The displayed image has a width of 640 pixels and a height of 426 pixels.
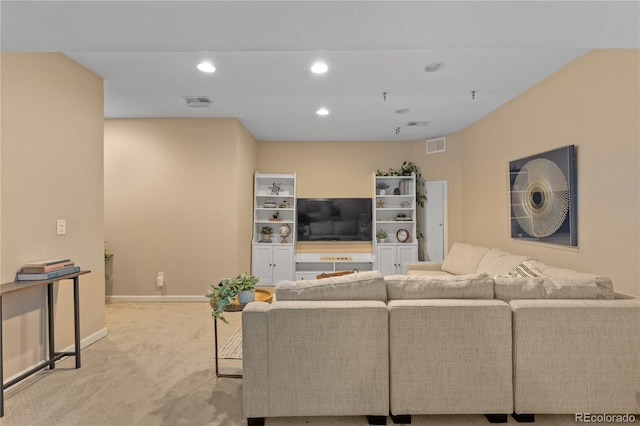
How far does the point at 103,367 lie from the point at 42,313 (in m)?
0.69

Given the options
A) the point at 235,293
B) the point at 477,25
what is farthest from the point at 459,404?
the point at 477,25

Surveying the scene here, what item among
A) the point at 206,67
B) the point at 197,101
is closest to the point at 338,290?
the point at 206,67

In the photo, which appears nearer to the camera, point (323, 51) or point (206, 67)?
point (323, 51)

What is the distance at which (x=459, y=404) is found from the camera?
175 cm

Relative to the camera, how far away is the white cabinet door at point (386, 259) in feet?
17.4

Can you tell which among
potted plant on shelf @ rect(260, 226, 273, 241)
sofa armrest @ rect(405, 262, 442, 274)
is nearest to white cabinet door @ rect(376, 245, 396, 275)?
sofa armrest @ rect(405, 262, 442, 274)

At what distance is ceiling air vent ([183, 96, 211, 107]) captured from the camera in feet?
11.9

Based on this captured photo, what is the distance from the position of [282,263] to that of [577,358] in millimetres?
4071

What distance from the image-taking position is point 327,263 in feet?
18.0

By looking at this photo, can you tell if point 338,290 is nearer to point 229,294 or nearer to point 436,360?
point 436,360

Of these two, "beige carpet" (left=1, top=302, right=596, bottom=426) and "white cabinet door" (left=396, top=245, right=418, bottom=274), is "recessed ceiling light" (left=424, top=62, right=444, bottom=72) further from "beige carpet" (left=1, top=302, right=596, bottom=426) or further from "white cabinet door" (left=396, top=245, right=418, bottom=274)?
"white cabinet door" (left=396, top=245, right=418, bottom=274)

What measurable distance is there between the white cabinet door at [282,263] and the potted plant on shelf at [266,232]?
1.10ft

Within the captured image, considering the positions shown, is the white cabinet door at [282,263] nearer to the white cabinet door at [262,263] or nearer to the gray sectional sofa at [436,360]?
the white cabinet door at [262,263]

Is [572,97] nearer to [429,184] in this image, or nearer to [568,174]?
[568,174]
